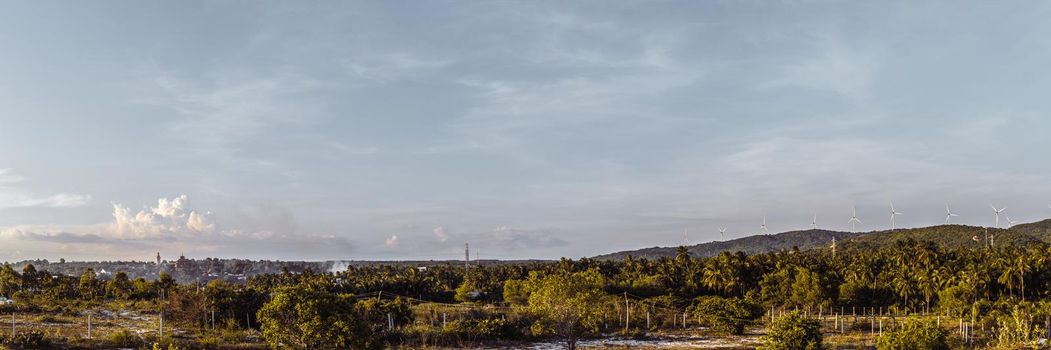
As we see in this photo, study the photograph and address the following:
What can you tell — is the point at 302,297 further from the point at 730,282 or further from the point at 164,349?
the point at 730,282

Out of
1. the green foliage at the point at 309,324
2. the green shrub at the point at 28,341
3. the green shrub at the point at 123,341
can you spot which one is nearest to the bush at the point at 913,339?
the green foliage at the point at 309,324

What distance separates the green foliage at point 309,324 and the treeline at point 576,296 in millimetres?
56

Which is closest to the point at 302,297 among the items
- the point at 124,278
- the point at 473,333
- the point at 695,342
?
the point at 473,333

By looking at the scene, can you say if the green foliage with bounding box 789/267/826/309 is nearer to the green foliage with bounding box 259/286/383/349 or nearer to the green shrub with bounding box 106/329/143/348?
the green foliage with bounding box 259/286/383/349

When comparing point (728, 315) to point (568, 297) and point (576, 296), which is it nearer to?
point (576, 296)

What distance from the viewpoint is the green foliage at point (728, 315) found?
7694 centimetres

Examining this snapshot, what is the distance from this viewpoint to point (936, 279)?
11388 cm

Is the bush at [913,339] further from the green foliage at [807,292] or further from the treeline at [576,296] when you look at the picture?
the green foliage at [807,292]

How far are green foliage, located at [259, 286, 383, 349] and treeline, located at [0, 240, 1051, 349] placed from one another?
0.06 metres

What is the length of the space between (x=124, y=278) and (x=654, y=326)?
84.3 metres

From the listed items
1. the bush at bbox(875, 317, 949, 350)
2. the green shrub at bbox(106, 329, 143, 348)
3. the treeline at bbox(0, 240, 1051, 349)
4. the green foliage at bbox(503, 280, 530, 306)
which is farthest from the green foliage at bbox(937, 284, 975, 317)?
the green shrub at bbox(106, 329, 143, 348)

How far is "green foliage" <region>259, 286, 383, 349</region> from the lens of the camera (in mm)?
37000

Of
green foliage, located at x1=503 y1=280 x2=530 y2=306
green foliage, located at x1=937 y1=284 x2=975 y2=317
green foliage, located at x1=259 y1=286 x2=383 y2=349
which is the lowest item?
green foliage, located at x1=503 y1=280 x2=530 y2=306

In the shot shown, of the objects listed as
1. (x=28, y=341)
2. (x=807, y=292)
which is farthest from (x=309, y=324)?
(x=807, y=292)
